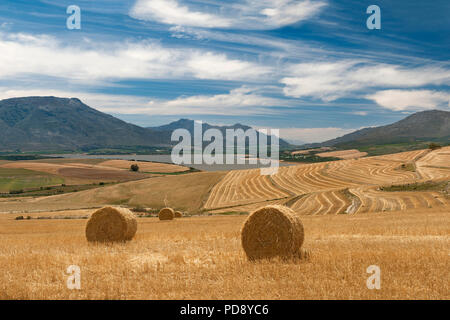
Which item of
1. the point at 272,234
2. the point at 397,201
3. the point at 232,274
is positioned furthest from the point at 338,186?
the point at 232,274

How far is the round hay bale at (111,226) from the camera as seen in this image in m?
18.1

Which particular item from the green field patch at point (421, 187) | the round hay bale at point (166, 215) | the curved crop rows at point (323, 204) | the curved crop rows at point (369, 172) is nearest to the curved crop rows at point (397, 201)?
the curved crop rows at point (323, 204)

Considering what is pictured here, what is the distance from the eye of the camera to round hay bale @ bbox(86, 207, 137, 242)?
18.1 meters

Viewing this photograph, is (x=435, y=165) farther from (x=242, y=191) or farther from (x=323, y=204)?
(x=323, y=204)

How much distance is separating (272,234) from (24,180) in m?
103

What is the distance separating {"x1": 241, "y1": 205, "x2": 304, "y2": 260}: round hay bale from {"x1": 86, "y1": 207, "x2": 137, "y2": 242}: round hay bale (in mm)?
8090

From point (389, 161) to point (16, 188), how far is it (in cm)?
8760

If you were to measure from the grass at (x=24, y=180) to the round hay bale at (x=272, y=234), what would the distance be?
9074 cm

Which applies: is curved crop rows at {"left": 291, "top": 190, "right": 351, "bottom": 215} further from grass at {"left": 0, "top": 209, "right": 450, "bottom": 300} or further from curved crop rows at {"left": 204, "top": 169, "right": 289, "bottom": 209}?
grass at {"left": 0, "top": 209, "right": 450, "bottom": 300}

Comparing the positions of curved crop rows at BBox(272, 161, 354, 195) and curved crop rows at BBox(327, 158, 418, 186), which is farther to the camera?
curved crop rows at BBox(327, 158, 418, 186)

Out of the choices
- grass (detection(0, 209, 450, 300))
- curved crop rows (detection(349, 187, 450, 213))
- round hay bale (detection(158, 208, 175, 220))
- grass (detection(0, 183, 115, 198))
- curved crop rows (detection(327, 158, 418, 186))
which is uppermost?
curved crop rows (detection(327, 158, 418, 186))

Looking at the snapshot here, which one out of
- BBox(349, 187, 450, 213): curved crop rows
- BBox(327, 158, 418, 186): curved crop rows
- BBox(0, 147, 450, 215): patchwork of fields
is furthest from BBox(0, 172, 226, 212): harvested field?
BBox(349, 187, 450, 213): curved crop rows

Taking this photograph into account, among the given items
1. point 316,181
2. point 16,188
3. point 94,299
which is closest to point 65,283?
point 94,299
